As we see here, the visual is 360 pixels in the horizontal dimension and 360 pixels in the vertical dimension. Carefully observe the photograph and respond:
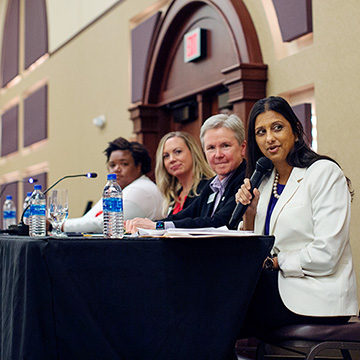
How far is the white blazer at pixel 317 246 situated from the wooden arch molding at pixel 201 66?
209 centimetres

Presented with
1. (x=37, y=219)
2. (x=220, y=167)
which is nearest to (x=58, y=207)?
(x=37, y=219)

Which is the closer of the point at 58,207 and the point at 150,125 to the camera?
the point at 58,207

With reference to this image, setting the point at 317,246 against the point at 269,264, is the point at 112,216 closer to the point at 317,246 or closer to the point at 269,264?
the point at 269,264

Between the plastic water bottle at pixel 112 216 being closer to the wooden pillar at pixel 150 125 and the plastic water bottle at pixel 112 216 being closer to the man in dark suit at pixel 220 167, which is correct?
the man in dark suit at pixel 220 167

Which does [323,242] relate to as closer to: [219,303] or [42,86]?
[219,303]

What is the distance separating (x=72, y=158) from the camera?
7.43 m

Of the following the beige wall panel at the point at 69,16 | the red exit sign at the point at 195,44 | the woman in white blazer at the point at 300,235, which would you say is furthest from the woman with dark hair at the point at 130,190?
the beige wall panel at the point at 69,16

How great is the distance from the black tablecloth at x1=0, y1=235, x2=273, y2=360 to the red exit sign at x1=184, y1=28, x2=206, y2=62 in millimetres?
3256

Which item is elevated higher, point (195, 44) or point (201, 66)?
point (195, 44)

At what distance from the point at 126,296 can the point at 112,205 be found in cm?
41

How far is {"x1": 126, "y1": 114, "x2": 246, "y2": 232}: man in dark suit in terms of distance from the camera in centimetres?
276

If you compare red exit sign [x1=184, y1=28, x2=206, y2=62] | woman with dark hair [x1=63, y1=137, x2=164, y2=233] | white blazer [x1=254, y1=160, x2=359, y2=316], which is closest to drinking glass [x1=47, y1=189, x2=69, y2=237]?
woman with dark hair [x1=63, y1=137, x2=164, y2=233]

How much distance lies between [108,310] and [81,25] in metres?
6.17

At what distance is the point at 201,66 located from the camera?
16.2ft
